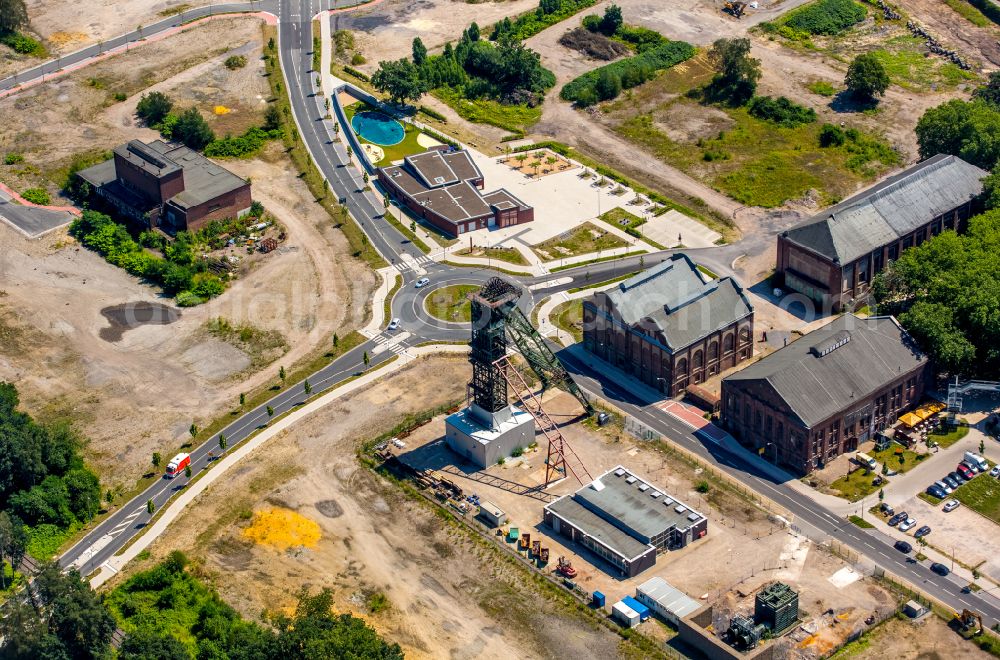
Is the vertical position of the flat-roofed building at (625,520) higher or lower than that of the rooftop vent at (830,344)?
lower

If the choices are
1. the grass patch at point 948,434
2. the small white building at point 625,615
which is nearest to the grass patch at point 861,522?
the grass patch at point 948,434

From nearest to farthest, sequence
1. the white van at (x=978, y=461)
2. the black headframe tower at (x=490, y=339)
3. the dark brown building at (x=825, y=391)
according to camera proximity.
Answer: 1. the white van at (x=978, y=461)
2. the dark brown building at (x=825, y=391)
3. the black headframe tower at (x=490, y=339)

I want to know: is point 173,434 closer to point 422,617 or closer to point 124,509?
point 124,509

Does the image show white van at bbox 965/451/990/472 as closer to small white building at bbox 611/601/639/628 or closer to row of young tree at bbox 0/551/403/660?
small white building at bbox 611/601/639/628

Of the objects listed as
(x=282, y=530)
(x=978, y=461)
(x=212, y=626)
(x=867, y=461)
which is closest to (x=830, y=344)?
(x=867, y=461)

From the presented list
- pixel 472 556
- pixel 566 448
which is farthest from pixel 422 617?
pixel 566 448

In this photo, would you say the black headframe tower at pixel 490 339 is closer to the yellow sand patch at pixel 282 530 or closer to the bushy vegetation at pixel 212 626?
the yellow sand patch at pixel 282 530

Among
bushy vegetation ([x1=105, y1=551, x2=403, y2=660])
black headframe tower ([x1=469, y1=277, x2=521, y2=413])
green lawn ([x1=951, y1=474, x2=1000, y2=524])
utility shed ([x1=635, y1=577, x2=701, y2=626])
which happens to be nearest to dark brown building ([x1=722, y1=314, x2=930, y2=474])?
green lawn ([x1=951, y1=474, x2=1000, y2=524])

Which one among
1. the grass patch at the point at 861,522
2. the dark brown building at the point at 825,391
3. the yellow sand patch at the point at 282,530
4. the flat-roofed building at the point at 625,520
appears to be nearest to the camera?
the flat-roofed building at the point at 625,520
